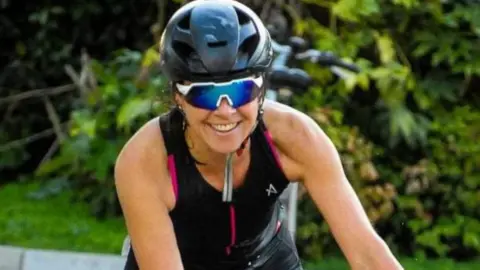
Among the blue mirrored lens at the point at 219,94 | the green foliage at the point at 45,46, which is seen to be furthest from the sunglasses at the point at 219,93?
the green foliage at the point at 45,46

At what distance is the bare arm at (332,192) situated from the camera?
294cm

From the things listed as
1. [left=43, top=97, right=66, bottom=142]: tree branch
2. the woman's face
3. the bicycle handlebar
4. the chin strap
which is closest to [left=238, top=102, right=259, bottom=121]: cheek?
the woman's face

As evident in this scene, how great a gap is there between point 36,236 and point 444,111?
112 inches

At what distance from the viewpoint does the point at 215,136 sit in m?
2.82

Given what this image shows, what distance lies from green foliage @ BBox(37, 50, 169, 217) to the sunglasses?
4394 mm

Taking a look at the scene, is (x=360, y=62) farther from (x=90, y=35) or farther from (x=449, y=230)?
(x=90, y=35)

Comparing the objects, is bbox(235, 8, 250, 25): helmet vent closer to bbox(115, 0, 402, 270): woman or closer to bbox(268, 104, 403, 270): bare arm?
bbox(115, 0, 402, 270): woman

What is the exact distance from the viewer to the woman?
2.79 m

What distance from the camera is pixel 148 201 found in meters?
2.94

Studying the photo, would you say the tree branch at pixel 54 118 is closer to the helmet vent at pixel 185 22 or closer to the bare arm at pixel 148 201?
the bare arm at pixel 148 201

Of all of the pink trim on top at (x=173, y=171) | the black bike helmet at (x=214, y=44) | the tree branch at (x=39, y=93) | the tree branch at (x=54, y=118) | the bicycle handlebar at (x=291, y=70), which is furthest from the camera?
the tree branch at (x=39, y=93)

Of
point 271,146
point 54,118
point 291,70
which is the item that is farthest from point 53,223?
point 271,146

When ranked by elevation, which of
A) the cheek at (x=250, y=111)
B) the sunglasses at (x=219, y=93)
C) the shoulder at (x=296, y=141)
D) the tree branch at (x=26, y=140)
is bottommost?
the tree branch at (x=26, y=140)

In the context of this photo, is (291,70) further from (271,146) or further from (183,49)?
(183,49)
